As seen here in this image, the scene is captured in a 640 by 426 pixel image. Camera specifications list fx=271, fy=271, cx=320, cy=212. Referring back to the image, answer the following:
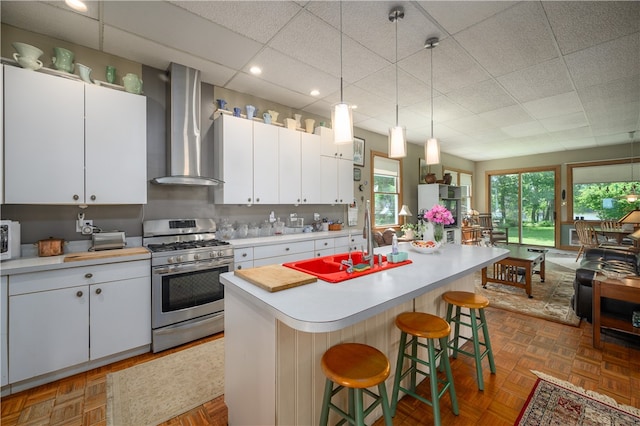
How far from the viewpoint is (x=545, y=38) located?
8.10 feet

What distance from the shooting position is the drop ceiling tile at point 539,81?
301 centimetres

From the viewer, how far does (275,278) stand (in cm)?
146

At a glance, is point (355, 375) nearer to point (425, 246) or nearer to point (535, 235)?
point (425, 246)

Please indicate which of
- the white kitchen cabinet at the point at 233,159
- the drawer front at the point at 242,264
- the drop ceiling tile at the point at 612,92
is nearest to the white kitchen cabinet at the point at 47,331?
the drawer front at the point at 242,264

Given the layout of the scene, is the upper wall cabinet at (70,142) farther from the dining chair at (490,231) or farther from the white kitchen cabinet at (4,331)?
the dining chair at (490,231)

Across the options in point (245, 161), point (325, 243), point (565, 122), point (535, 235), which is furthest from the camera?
point (535, 235)

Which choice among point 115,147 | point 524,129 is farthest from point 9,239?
point 524,129

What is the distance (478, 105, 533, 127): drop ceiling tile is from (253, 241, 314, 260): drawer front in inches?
145

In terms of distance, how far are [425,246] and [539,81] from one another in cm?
276

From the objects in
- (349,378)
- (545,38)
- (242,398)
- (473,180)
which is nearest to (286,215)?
(242,398)

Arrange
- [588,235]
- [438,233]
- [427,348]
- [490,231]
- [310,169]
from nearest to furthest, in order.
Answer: [427,348] < [438,233] < [310,169] < [588,235] < [490,231]

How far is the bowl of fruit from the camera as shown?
2336mm

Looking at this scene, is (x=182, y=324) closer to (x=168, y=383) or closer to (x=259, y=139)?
(x=168, y=383)

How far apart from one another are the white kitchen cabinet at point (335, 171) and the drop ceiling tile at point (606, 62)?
2809mm
